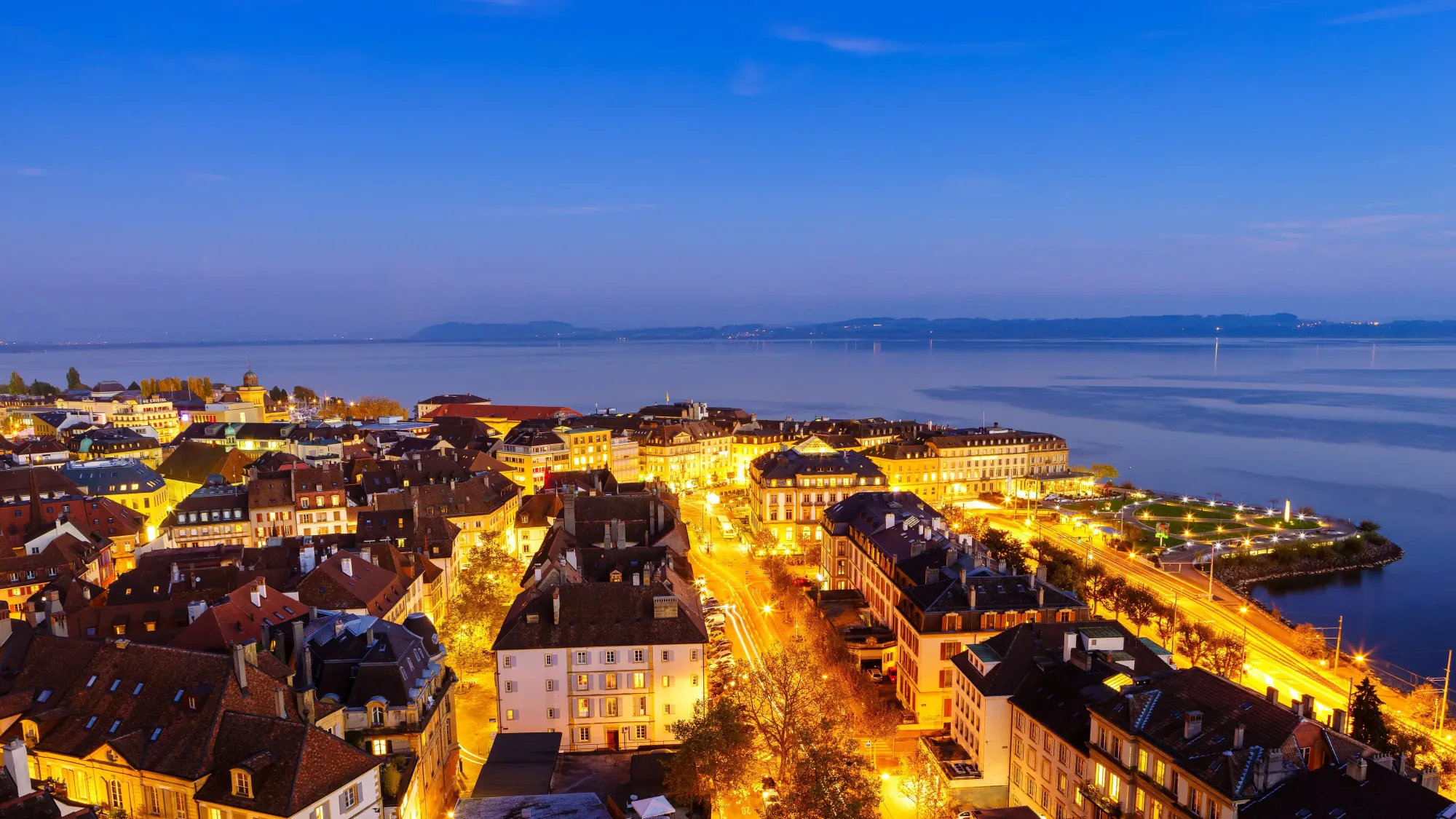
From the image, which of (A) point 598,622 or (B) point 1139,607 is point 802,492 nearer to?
(B) point 1139,607

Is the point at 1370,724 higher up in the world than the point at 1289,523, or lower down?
higher up

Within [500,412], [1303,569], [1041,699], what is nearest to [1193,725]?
[1041,699]

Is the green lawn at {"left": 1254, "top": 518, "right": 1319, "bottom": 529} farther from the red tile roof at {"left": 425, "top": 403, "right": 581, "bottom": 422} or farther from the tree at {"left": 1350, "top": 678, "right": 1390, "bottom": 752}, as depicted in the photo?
the red tile roof at {"left": 425, "top": 403, "right": 581, "bottom": 422}

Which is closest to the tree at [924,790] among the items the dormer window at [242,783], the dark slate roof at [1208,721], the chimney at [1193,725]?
the dark slate roof at [1208,721]

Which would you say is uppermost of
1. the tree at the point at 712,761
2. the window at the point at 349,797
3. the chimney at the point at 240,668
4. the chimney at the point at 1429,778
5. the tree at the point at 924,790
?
the chimney at the point at 240,668

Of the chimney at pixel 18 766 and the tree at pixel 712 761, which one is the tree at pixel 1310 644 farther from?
the chimney at pixel 18 766

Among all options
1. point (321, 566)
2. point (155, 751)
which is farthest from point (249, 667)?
point (321, 566)

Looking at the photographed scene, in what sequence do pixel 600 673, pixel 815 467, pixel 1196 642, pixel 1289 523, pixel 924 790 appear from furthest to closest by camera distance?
pixel 1289 523 → pixel 815 467 → pixel 1196 642 → pixel 600 673 → pixel 924 790
